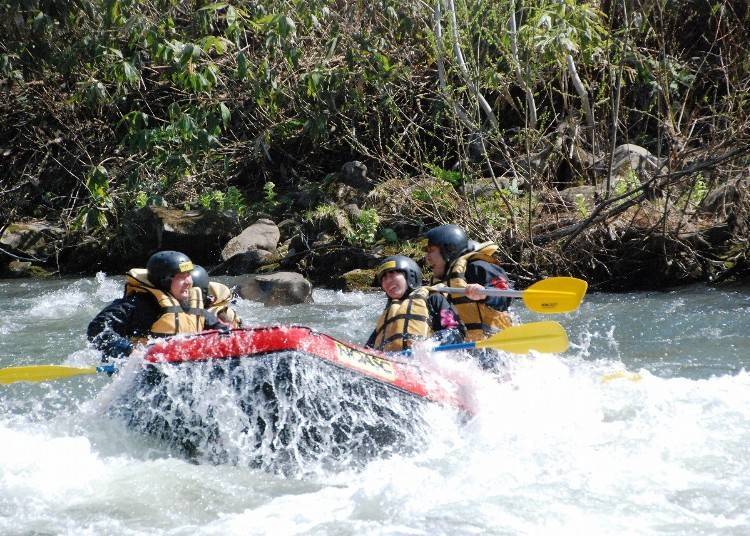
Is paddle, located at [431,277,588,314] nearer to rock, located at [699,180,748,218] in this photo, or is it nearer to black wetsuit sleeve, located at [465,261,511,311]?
black wetsuit sleeve, located at [465,261,511,311]

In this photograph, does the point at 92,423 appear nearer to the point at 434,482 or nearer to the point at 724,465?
the point at 434,482

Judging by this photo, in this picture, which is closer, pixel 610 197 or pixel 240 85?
pixel 610 197

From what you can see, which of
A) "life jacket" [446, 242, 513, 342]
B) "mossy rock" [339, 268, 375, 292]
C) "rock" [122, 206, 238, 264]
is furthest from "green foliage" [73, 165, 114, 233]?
"life jacket" [446, 242, 513, 342]

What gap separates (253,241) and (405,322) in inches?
261

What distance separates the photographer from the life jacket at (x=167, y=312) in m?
5.63

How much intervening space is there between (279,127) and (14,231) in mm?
3929

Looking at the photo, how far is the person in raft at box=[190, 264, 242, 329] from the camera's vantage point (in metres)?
6.09

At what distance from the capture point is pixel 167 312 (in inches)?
224

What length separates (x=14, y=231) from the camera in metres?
13.7

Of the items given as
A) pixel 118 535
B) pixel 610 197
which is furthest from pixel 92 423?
pixel 610 197

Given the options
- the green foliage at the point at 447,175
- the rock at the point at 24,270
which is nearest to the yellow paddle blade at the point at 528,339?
the green foliage at the point at 447,175

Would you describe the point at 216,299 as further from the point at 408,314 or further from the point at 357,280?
the point at 357,280

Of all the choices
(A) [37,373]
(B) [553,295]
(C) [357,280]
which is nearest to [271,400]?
(A) [37,373]

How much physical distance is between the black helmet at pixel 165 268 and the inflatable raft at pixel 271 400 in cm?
84
